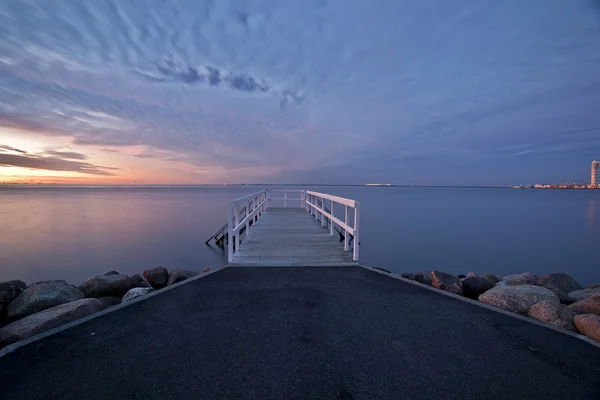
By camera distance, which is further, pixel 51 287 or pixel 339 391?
pixel 51 287

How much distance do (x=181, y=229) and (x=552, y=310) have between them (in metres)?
24.4

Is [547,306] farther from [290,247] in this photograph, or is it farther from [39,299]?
[39,299]

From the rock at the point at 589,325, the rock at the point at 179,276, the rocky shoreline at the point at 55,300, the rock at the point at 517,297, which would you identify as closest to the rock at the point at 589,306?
the rock at the point at 517,297

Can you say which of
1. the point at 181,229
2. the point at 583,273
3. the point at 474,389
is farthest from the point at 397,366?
the point at 181,229

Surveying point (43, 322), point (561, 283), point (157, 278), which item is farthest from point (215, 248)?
point (561, 283)

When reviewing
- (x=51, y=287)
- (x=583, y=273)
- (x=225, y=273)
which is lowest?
(x=583, y=273)

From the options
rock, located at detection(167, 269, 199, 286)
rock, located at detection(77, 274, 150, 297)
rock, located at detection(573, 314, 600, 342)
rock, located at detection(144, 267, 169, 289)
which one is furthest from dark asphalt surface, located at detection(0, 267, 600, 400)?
rock, located at detection(144, 267, 169, 289)

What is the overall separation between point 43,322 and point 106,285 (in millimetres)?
3981

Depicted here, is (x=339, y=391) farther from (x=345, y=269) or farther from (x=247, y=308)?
(x=345, y=269)

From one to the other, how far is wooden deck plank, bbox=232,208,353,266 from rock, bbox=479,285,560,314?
255 centimetres

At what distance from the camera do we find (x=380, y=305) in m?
3.84

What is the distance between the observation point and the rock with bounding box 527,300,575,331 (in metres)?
3.72

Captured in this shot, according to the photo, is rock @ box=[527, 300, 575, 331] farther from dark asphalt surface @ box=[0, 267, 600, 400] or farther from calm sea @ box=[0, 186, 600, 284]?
calm sea @ box=[0, 186, 600, 284]

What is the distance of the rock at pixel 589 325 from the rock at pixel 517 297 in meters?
0.58
